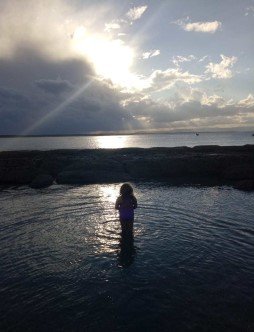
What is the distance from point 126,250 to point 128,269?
2.03m

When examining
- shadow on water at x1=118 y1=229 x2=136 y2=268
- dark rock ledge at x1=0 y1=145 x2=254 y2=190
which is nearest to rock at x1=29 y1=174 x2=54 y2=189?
dark rock ledge at x1=0 y1=145 x2=254 y2=190

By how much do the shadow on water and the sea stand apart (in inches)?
1.9

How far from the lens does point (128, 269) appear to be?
43.9 feet

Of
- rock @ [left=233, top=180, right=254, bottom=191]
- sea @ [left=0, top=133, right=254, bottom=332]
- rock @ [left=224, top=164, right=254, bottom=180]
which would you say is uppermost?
rock @ [left=224, top=164, right=254, bottom=180]

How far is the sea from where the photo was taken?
10023 millimetres

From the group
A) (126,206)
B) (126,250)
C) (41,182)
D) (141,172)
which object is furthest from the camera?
(141,172)

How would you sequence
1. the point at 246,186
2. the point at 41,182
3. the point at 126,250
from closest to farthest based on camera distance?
the point at 126,250 → the point at 246,186 → the point at 41,182

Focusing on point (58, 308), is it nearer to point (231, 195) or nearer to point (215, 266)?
point (215, 266)

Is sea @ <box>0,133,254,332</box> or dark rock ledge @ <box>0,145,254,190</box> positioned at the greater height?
dark rock ledge @ <box>0,145,254,190</box>

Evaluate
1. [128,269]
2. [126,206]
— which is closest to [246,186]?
[126,206]

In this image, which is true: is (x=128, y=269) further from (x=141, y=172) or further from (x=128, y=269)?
(x=141, y=172)

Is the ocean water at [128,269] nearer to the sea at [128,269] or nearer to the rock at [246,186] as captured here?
the sea at [128,269]

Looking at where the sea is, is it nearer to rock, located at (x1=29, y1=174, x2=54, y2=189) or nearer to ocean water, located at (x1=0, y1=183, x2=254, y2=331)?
ocean water, located at (x1=0, y1=183, x2=254, y2=331)

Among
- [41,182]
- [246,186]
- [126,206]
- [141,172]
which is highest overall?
[126,206]
